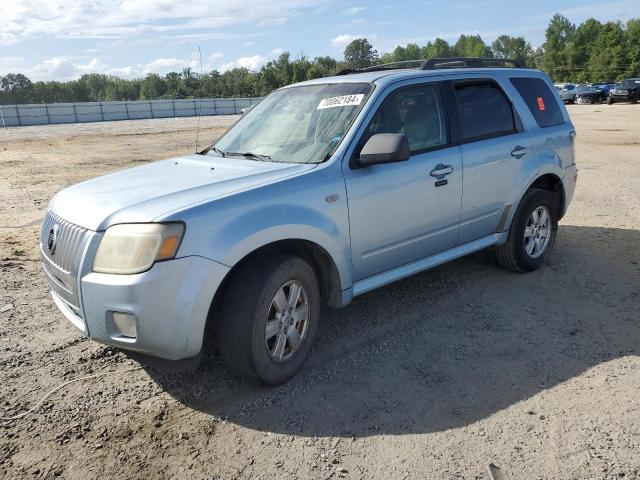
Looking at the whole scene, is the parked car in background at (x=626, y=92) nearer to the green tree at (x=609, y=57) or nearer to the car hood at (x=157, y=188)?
the car hood at (x=157, y=188)

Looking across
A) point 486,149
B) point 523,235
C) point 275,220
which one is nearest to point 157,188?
point 275,220

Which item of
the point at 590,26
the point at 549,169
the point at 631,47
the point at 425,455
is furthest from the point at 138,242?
the point at 590,26

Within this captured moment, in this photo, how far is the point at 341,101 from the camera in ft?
13.4

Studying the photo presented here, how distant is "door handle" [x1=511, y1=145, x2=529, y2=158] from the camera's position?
16.0 feet

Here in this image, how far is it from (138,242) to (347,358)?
167cm

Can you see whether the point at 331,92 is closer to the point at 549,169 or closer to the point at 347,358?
the point at 347,358

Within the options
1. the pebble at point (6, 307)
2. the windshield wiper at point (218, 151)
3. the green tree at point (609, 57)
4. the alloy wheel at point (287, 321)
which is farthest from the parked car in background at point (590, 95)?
the green tree at point (609, 57)

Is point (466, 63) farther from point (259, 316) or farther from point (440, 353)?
point (259, 316)

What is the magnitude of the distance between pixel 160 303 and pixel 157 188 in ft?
2.86

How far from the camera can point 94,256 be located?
2.99 meters

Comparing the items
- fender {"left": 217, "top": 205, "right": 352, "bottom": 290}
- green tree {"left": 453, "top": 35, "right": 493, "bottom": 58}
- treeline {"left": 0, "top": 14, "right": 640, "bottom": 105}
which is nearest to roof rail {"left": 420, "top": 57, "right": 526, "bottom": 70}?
fender {"left": 217, "top": 205, "right": 352, "bottom": 290}

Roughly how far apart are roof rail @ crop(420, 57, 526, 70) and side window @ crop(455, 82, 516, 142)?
0.29m

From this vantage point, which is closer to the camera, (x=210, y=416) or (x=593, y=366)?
(x=210, y=416)

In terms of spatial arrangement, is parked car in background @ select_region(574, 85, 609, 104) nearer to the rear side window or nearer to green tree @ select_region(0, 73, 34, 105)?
the rear side window
